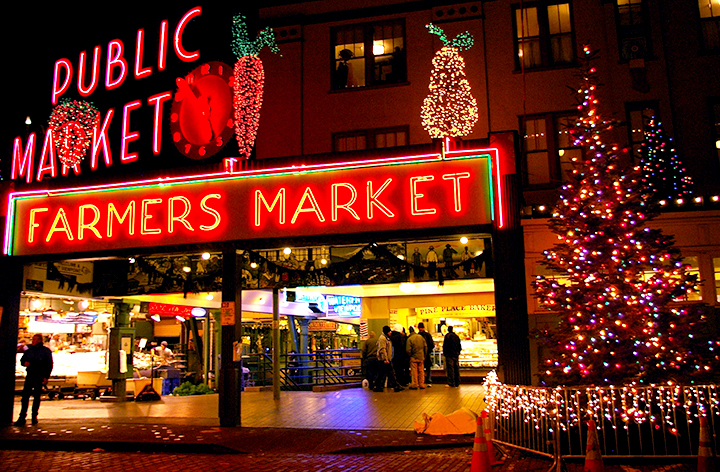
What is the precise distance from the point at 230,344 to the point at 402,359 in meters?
8.57

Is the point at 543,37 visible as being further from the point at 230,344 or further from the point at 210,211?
the point at 230,344

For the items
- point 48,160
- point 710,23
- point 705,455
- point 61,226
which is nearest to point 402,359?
point 61,226

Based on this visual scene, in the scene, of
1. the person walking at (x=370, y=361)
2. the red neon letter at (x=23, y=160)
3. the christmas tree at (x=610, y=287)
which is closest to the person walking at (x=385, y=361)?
the person walking at (x=370, y=361)

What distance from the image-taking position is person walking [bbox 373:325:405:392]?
19641 mm

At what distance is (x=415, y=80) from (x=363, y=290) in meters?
8.53

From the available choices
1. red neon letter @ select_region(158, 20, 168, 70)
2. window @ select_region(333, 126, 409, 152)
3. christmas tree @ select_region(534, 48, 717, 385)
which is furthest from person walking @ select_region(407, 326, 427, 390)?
red neon letter @ select_region(158, 20, 168, 70)

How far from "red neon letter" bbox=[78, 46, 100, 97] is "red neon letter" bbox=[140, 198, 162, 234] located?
5119 mm

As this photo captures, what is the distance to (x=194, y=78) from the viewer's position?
16.5 meters

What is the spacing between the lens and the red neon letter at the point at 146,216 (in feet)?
48.3

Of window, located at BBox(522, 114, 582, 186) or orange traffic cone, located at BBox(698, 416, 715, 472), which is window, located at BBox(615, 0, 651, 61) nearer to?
window, located at BBox(522, 114, 582, 186)

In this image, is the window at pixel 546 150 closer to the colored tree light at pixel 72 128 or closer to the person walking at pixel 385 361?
the person walking at pixel 385 361

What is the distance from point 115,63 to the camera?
1800cm

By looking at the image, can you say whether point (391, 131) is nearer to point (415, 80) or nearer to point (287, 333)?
point (415, 80)

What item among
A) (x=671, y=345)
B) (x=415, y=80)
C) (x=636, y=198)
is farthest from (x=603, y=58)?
(x=671, y=345)
